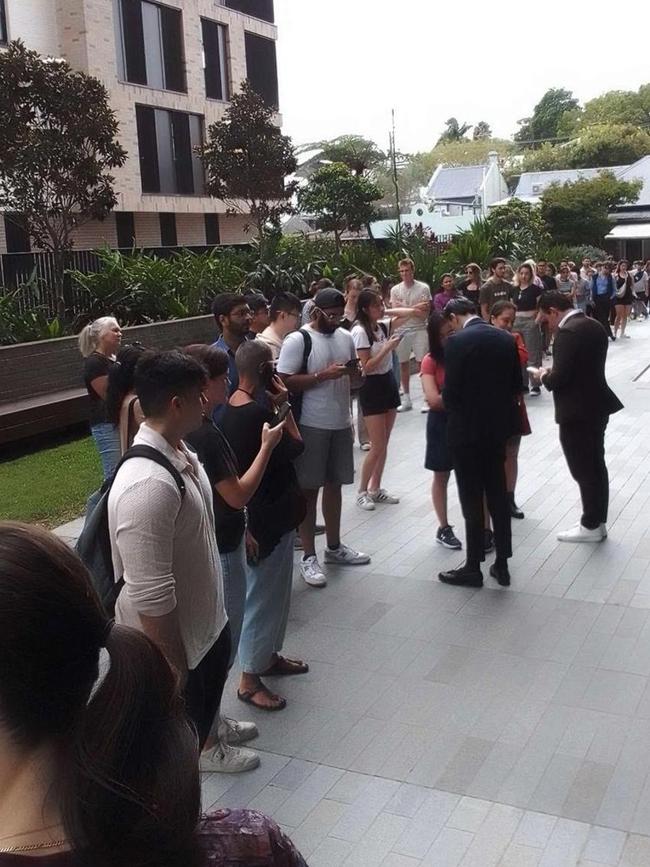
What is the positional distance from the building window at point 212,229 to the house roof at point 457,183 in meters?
37.5

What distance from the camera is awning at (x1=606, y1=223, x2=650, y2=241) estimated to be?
154 feet

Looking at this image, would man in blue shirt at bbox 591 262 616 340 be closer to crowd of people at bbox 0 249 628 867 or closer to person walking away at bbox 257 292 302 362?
crowd of people at bbox 0 249 628 867

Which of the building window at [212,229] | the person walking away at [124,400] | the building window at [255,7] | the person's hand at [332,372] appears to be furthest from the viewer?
the building window at [212,229]

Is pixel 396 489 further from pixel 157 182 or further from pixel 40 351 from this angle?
pixel 157 182

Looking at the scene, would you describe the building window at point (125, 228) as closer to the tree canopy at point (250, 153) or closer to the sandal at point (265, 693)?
the tree canopy at point (250, 153)

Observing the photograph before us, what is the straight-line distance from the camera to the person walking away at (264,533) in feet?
14.7

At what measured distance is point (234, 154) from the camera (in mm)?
19844

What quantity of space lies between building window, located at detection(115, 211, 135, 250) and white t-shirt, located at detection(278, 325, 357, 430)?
23.8 m

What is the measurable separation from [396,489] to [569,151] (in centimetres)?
7153

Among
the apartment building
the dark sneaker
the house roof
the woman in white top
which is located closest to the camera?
the dark sneaker

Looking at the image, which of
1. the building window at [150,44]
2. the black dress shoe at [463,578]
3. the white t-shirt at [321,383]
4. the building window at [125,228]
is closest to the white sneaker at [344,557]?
the black dress shoe at [463,578]

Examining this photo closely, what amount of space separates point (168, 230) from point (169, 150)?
2667mm

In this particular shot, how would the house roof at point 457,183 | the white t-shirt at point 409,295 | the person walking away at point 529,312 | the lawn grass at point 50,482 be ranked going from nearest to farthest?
the lawn grass at point 50,482 → the white t-shirt at point 409,295 → the person walking away at point 529,312 → the house roof at point 457,183

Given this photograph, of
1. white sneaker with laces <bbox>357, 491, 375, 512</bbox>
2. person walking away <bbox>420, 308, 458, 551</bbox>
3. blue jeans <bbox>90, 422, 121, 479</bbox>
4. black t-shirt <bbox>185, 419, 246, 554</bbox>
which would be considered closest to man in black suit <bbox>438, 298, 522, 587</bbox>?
person walking away <bbox>420, 308, 458, 551</bbox>
